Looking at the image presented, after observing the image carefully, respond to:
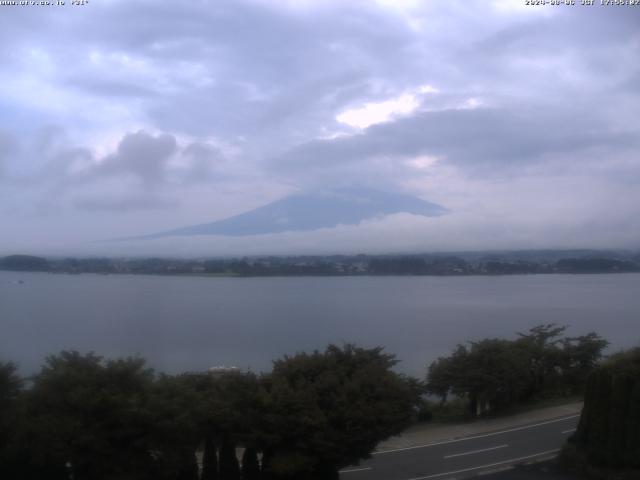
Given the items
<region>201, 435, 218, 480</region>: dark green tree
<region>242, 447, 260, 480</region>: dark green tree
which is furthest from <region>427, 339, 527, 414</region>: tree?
<region>201, 435, 218, 480</region>: dark green tree

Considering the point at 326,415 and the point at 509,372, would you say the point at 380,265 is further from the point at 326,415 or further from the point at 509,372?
the point at 326,415

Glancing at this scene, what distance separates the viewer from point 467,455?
53.2 ft

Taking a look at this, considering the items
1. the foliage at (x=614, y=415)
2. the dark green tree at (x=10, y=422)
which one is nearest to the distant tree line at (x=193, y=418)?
the dark green tree at (x=10, y=422)

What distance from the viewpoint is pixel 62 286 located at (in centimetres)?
5550

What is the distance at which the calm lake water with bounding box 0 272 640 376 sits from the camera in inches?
1167

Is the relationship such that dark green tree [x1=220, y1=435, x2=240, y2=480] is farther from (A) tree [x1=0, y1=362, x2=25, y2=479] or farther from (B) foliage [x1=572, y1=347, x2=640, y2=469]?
(B) foliage [x1=572, y1=347, x2=640, y2=469]

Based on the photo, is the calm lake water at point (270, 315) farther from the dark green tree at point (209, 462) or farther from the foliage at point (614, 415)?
the dark green tree at point (209, 462)

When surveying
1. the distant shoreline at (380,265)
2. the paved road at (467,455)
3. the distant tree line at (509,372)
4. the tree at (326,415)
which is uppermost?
the distant shoreline at (380,265)

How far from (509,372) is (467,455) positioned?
6095 millimetres

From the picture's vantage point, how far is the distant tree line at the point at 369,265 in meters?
54.9

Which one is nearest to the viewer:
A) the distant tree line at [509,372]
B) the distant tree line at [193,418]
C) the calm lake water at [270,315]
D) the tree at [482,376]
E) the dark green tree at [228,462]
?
the distant tree line at [193,418]

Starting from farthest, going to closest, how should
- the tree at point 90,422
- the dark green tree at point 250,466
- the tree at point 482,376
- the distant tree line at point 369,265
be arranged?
the distant tree line at point 369,265, the tree at point 482,376, the dark green tree at point 250,466, the tree at point 90,422

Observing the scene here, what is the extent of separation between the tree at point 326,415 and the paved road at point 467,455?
2.61 meters

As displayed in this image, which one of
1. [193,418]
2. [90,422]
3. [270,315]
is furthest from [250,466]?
[270,315]
